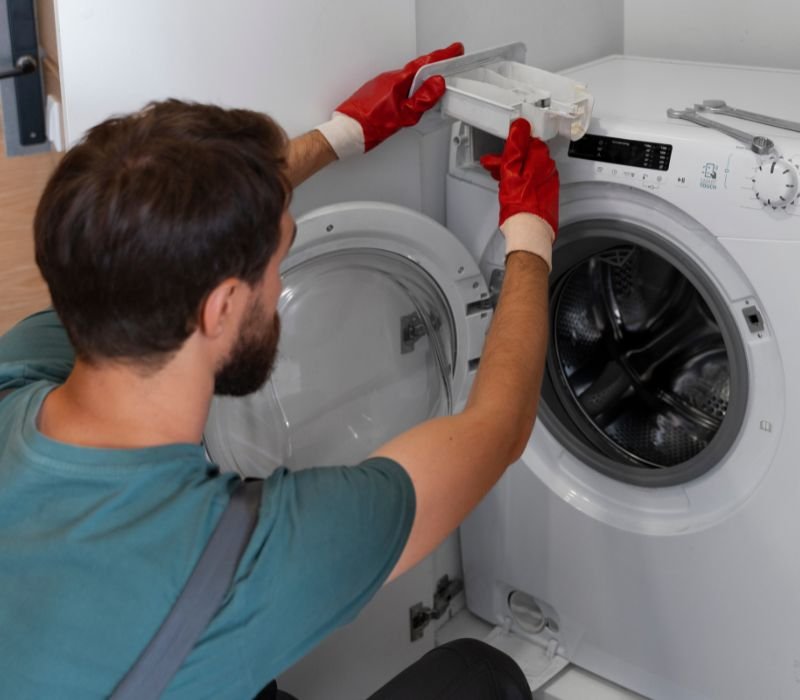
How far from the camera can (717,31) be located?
1.96 metres

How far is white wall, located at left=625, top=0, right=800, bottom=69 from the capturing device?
188 centimetres

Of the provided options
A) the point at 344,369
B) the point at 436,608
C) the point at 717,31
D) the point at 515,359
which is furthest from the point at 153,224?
the point at 717,31

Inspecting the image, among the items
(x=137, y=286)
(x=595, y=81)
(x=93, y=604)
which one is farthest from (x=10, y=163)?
(x=595, y=81)

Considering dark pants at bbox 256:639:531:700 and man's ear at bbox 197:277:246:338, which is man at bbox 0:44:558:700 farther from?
dark pants at bbox 256:639:531:700

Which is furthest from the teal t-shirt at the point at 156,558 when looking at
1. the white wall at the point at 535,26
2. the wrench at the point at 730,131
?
the white wall at the point at 535,26

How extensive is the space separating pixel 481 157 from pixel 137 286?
2.43 feet

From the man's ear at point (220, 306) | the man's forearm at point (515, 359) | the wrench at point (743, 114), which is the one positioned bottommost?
the man's forearm at point (515, 359)

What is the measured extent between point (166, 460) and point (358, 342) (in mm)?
659

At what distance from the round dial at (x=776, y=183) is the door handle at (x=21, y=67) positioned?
2.87 ft

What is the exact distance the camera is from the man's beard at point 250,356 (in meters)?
1.01

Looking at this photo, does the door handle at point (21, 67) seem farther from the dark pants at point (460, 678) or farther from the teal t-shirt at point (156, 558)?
the dark pants at point (460, 678)

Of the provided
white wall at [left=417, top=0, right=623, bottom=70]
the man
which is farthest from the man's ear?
white wall at [left=417, top=0, right=623, bottom=70]

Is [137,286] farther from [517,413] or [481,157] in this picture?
[481,157]

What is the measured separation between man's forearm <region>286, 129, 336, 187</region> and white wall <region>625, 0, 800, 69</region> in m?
0.83
